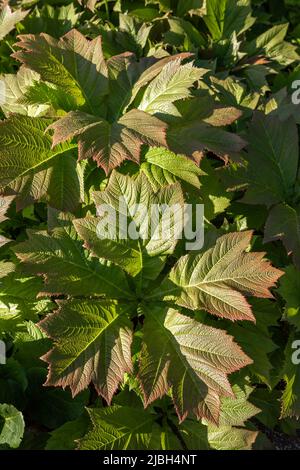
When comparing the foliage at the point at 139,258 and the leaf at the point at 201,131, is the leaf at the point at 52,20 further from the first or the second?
the leaf at the point at 201,131

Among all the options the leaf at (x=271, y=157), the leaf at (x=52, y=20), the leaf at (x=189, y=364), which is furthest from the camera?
the leaf at (x=52, y=20)

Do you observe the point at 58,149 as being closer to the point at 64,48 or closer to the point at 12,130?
the point at 12,130

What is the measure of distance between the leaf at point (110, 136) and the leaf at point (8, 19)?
2.06 ft

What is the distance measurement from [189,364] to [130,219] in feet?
1.31

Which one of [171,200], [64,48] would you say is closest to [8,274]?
[171,200]

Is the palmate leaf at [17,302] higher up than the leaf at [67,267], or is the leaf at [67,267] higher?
the leaf at [67,267]

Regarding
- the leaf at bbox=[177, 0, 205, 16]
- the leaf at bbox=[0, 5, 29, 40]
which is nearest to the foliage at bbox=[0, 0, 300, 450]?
the leaf at bbox=[0, 5, 29, 40]

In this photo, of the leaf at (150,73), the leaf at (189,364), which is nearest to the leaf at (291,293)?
the leaf at (189,364)

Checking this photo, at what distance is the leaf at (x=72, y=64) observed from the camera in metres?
1.53

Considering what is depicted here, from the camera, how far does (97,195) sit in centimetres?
141

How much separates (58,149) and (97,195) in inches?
9.4

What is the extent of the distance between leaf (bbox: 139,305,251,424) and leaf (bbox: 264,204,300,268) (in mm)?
345

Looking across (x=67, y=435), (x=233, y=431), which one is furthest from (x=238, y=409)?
(x=67, y=435)
